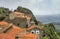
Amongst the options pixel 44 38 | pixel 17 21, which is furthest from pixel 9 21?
pixel 44 38

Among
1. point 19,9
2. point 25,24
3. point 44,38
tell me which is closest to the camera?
point 44,38

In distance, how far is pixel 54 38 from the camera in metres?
63.9

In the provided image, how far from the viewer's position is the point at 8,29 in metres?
60.3

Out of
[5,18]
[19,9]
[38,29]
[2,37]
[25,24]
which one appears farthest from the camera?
[19,9]

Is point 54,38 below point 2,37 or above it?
below

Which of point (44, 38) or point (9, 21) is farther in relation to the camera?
point (9, 21)

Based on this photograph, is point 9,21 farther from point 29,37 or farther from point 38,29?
point 29,37

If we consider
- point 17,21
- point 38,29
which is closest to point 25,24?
point 17,21

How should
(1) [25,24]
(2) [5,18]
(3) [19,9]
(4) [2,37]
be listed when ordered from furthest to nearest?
(3) [19,9]
(2) [5,18]
(1) [25,24]
(4) [2,37]

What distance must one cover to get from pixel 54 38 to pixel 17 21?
14.3 metres

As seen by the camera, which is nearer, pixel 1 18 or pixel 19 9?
pixel 1 18

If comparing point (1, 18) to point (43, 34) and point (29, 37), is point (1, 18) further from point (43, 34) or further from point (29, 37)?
point (29, 37)

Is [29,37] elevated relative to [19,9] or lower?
elevated

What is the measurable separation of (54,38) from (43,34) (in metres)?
3.54
